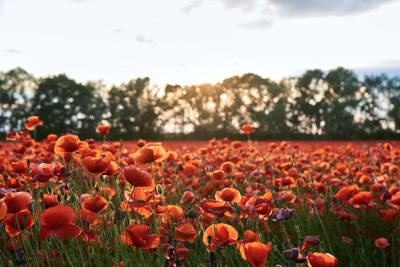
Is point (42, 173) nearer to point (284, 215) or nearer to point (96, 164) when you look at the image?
point (96, 164)

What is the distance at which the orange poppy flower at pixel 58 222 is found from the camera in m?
1.44

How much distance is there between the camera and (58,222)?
1470 millimetres

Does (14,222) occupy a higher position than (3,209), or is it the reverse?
(3,209)

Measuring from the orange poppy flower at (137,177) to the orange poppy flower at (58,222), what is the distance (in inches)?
12.8

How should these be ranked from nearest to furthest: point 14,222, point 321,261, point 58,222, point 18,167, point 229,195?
point 321,261 < point 58,222 < point 14,222 < point 229,195 < point 18,167

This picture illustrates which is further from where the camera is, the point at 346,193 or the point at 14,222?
the point at 346,193

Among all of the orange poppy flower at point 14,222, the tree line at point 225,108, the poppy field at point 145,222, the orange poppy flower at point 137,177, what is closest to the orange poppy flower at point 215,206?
the poppy field at point 145,222

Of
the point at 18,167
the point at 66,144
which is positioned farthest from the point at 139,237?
the point at 18,167

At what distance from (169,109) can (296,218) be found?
96.8 ft

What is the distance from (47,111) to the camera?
31625 mm

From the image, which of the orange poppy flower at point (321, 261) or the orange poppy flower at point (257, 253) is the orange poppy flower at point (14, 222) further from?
the orange poppy flower at point (321, 261)

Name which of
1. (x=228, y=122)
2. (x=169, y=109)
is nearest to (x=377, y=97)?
(x=228, y=122)

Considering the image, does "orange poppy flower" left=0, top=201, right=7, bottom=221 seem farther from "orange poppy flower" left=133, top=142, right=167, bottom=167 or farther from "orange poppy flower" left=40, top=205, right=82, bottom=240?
"orange poppy flower" left=133, top=142, right=167, bottom=167

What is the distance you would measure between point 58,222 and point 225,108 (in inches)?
1167
